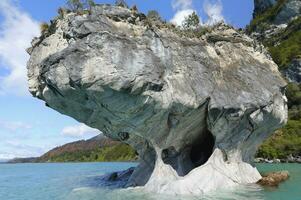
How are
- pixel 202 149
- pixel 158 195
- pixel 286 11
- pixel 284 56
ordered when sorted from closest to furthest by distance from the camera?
pixel 158 195 < pixel 202 149 < pixel 284 56 < pixel 286 11

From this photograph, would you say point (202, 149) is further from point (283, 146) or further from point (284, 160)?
point (283, 146)

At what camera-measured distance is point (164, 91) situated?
A: 26297 millimetres

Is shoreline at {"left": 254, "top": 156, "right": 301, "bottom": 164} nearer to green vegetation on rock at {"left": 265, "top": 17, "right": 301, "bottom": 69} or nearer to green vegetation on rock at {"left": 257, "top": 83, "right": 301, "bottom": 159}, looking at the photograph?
green vegetation on rock at {"left": 257, "top": 83, "right": 301, "bottom": 159}

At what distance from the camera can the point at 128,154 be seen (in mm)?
166875


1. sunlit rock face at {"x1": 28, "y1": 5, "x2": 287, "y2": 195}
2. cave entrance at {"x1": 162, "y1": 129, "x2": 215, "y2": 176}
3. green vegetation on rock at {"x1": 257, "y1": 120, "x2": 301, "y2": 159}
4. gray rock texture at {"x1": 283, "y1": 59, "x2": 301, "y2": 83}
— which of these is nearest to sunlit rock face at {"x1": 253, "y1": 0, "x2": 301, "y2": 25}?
gray rock texture at {"x1": 283, "y1": 59, "x2": 301, "y2": 83}

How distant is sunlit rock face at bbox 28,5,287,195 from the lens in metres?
25.0

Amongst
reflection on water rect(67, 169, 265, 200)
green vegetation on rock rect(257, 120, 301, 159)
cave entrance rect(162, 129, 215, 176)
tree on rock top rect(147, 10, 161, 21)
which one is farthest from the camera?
green vegetation on rock rect(257, 120, 301, 159)

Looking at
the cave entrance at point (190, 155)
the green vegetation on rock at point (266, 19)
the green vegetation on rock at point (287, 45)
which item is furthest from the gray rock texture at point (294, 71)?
the cave entrance at point (190, 155)

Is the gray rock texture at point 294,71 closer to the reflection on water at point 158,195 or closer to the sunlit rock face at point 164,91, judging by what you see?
the sunlit rock face at point 164,91

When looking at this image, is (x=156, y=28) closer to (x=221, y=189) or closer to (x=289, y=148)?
(x=221, y=189)

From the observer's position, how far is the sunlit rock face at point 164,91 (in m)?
25.0

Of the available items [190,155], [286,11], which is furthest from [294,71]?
[190,155]

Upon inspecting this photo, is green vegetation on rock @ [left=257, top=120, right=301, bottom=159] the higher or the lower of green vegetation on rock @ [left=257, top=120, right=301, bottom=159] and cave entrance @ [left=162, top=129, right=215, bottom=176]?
the higher

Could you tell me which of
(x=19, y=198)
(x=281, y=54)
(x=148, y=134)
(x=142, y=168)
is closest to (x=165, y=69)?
(x=148, y=134)
